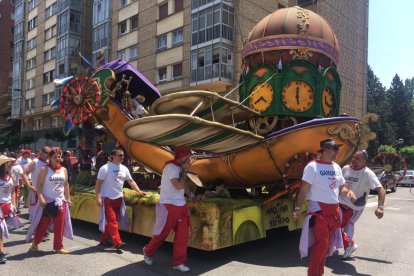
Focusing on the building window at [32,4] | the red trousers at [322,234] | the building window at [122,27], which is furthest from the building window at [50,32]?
the red trousers at [322,234]

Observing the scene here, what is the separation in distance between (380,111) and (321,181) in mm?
55655

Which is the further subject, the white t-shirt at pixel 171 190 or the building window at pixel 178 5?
the building window at pixel 178 5

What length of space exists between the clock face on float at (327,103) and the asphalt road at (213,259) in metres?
2.55

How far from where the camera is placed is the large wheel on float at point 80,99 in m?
8.88

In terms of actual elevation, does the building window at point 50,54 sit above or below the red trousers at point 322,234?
above

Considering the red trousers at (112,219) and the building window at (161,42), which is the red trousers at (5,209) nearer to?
the red trousers at (112,219)

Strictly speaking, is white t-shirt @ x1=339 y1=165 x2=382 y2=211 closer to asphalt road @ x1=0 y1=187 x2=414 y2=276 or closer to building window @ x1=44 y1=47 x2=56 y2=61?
asphalt road @ x1=0 y1=187 x2=414 y2=276

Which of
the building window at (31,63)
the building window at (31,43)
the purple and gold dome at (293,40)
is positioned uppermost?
the building window at (31,43)

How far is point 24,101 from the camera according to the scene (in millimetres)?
48531

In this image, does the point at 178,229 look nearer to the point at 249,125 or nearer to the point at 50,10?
the point at 249,125

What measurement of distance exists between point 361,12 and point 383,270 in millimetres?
36413

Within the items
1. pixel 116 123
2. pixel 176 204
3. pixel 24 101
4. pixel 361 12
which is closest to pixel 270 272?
pixel 176 204

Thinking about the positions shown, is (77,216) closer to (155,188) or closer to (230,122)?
(155,188)

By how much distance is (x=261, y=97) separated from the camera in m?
7.63
